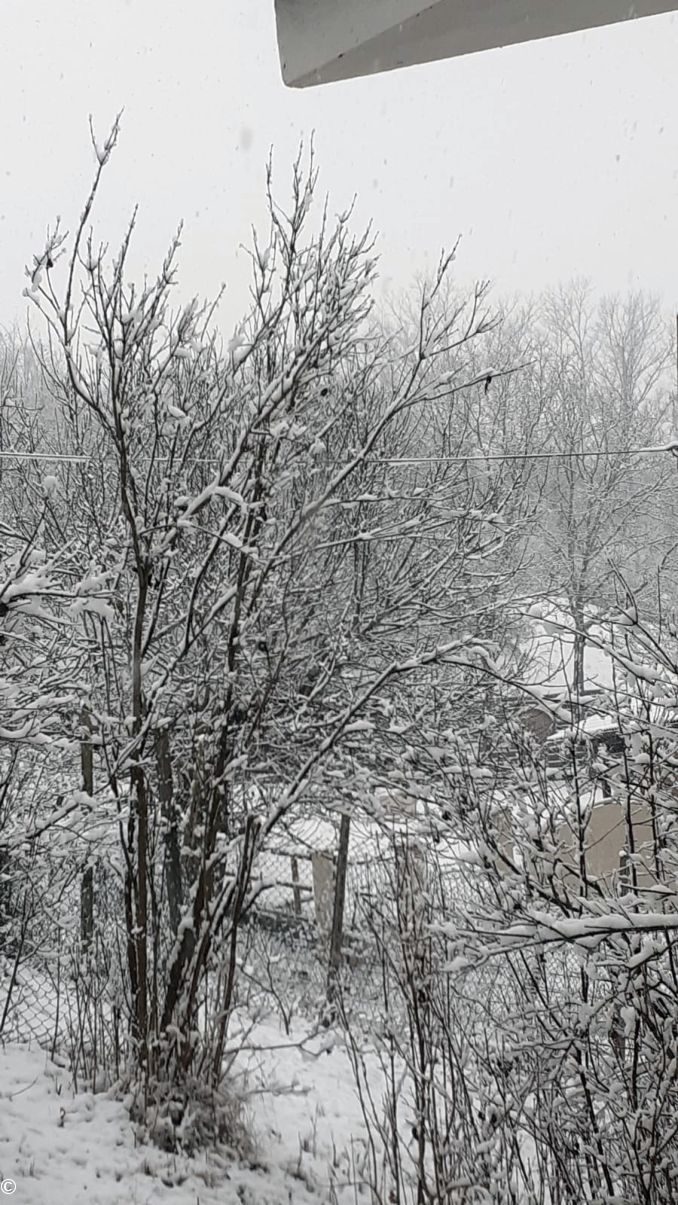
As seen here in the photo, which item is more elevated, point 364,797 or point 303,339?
point 303,339

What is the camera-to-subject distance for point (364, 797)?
5.24 m

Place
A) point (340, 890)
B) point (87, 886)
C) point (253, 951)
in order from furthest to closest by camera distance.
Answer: point (340, 890) < point (253, 951) < point (87, 886)

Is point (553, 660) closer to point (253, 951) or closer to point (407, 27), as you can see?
point (253, 951)

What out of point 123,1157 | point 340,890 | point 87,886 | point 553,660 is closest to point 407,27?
point 123,1157

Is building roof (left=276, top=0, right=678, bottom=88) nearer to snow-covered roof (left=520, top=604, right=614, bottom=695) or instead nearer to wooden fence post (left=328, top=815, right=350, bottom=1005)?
snow-covered roof (left=520, top=604, right=614, bottom=695)

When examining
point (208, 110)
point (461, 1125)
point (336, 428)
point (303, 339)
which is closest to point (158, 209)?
point (336, 428)

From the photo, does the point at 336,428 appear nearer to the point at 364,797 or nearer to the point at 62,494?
the point at 62,494

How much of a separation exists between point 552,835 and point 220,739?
5.27ft

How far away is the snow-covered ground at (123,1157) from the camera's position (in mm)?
2877

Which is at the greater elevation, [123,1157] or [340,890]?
[340,890]

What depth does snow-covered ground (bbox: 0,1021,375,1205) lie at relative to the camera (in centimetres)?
288

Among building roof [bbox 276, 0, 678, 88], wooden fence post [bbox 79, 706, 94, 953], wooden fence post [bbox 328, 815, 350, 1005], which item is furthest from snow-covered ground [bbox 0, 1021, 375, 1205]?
building roof [bbox 276, 0, 678, 88]

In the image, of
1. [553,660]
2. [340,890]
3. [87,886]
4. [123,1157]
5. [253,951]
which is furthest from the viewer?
[553,660]

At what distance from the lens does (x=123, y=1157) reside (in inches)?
122
